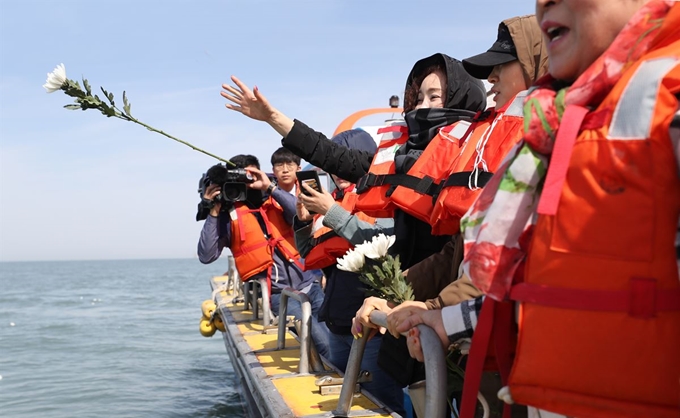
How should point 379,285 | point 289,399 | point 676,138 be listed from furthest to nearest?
point 289,399 → point 379,285 → point 676,138

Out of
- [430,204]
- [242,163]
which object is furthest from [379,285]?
[242,163]

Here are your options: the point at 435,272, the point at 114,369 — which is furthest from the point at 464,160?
the point at 114,369

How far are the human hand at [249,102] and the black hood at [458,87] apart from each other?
35.3 inches

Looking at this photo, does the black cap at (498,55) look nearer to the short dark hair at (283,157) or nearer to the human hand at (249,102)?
the human hand at (249,102)

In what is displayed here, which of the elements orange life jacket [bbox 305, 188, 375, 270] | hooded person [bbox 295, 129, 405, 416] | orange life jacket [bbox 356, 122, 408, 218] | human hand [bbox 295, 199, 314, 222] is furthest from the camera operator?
orange life jacket [bbox 356, 122, 408, 218]

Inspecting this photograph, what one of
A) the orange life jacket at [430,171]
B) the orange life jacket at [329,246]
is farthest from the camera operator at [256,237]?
the orange life jacket at [430,171]

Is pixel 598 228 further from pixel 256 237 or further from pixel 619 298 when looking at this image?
pixel 256 237

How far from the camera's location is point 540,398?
1267 millimetres

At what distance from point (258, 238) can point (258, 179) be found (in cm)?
76

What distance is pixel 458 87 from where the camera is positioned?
300cm

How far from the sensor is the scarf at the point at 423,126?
9.36ft

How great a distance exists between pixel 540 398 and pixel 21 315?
101ft

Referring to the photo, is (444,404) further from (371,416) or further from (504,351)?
(371,416)

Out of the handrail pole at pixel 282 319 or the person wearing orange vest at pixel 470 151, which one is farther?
the handrail pole at pixel 282 319
